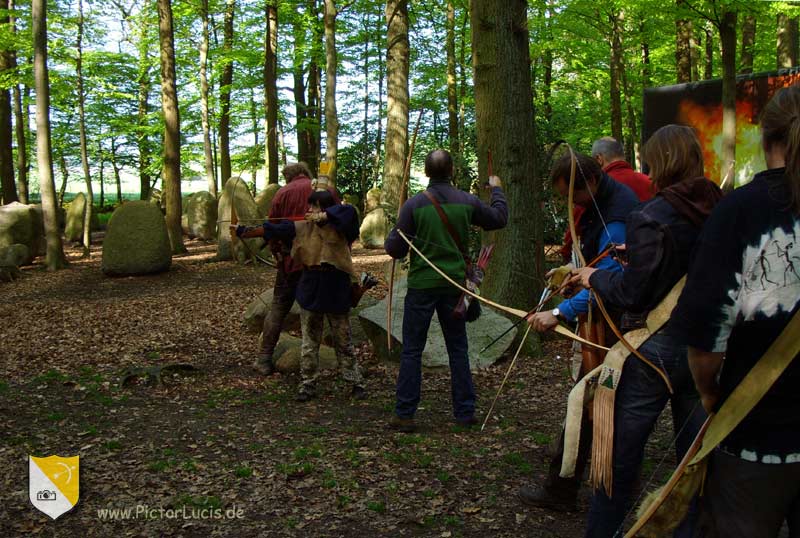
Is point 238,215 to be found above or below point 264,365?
above

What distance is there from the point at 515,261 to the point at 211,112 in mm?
24567

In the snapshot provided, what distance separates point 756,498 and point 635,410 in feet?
2.99

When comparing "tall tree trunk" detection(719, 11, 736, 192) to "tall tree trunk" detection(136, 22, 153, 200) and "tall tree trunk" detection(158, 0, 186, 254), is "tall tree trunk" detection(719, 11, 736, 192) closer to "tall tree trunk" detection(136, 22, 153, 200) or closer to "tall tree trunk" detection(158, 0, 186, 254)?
"tall tree trunk" detection(158, 0, 186, 254)

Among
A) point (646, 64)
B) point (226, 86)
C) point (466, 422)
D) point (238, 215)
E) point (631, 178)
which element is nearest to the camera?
point (631, 178)

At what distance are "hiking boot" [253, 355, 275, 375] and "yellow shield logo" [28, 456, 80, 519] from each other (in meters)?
2.53

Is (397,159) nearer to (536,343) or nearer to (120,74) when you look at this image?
(536,343)

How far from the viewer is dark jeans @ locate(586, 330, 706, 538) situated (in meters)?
2.60

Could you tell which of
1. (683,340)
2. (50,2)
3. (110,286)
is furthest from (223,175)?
(683,340)

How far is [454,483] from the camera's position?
13.4 ft

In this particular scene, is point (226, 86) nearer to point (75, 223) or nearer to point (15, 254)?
point (75, 223)

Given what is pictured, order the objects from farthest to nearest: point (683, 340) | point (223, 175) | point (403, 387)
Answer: point (223, 175)
point (403, 387)
point (683, 340)

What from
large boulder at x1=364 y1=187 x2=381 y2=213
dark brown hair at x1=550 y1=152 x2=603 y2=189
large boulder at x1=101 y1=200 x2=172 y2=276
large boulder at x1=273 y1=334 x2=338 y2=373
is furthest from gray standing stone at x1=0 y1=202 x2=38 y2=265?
dark brown hair at x1=550 y1=152 x2=603 y2=189

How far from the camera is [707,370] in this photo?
5.84ft

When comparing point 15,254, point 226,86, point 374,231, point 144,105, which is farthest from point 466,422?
point 144,105
